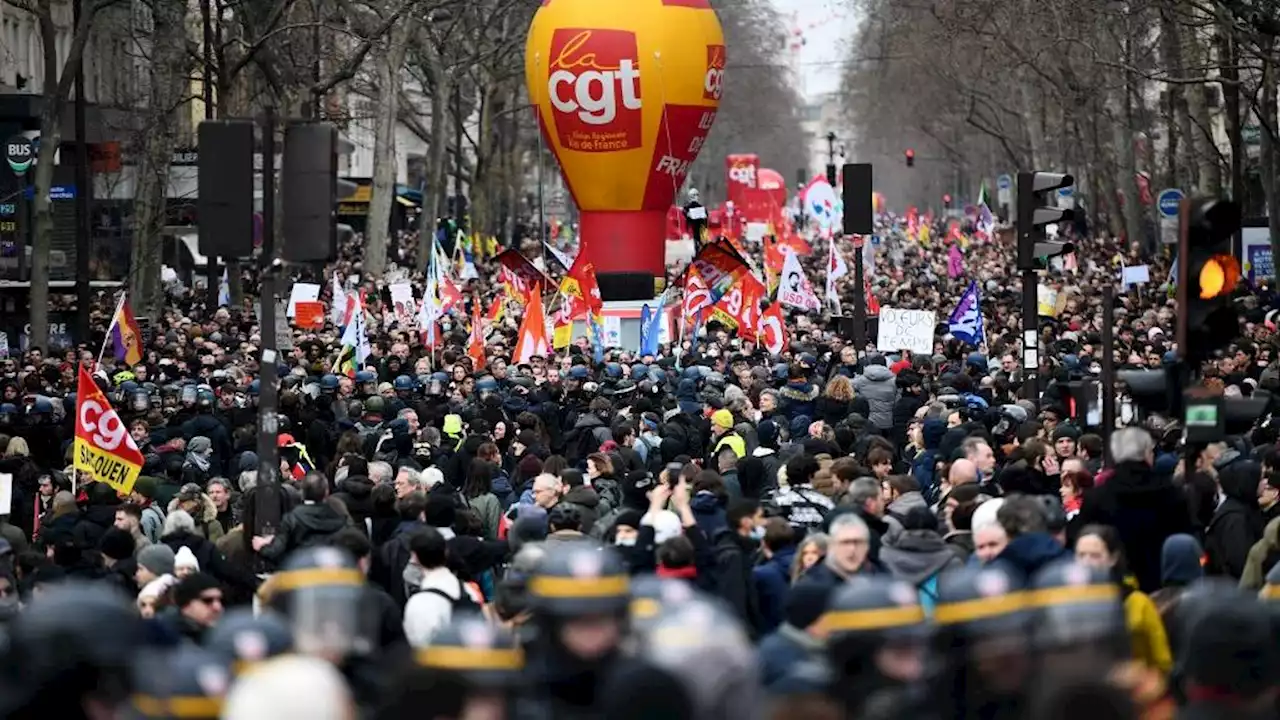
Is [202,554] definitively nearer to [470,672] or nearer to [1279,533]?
[1279,533]

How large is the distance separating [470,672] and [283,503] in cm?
847

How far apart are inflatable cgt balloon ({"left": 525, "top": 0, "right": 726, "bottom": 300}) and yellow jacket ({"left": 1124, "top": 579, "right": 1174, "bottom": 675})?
2891 centimetres

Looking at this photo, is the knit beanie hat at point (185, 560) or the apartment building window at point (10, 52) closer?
the knit beanie hat at point (185, 560)

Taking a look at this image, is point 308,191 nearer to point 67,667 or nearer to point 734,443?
point 734,443

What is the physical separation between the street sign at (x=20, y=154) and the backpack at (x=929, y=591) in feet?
93.5

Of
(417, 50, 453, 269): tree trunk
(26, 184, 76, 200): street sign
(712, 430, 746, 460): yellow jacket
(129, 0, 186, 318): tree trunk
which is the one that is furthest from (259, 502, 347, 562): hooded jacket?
(417, 50, 453, 269): tree trunk

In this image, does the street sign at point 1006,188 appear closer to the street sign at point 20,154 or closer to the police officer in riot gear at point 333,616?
the street sign at point 20,154

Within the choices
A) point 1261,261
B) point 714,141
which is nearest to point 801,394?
point 1261,261

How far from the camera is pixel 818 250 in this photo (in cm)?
7600

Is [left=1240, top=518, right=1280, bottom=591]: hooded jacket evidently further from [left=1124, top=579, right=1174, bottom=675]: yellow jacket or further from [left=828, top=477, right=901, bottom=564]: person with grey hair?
[left=1124, top=579, right=1174, bottom=675]: yellow jacket

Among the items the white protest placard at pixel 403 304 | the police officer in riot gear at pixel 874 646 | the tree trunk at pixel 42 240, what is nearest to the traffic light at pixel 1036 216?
the police officer in riot gear at pixel 874 646

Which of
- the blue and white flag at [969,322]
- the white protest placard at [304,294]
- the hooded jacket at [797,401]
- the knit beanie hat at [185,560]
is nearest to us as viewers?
the knit beanie hat at [185,560]

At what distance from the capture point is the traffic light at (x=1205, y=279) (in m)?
12.0

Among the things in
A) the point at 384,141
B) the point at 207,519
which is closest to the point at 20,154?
the point at 384,141
